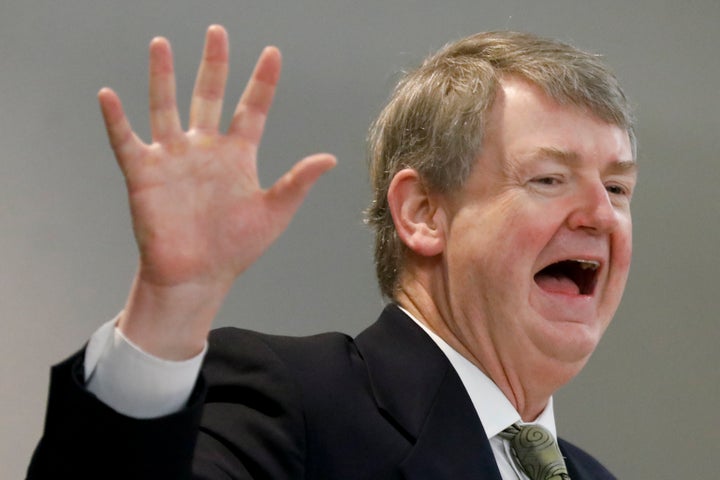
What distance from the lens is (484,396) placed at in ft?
6.01

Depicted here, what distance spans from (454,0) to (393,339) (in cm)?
171

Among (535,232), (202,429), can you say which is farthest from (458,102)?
(202,429)

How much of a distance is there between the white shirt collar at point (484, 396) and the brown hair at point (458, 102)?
23 centimetres

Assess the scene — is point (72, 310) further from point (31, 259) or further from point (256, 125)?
point (256, 125)

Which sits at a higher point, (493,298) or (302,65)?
(302,65)

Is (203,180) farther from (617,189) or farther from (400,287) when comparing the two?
(617,189)

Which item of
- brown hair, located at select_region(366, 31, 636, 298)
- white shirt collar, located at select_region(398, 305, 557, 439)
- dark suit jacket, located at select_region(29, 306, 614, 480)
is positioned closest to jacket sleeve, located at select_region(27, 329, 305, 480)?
dark suit jacket, located at select_region(29, 306, 614, 480)

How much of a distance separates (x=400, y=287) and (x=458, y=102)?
1.09 ft

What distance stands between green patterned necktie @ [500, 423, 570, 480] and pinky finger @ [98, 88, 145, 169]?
2.79 feet

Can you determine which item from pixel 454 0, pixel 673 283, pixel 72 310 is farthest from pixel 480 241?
pixel 673 283

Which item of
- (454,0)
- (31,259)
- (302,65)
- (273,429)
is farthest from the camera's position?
(454,0)

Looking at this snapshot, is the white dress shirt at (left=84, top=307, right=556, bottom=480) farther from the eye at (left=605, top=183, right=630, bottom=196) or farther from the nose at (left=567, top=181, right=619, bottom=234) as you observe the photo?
the eye at (left=605, top=183, right=630, bottom=196)

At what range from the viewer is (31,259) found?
9.04 ft

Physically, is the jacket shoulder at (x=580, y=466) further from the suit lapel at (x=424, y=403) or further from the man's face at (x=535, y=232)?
the suit lapel at (x=424, y=403)
